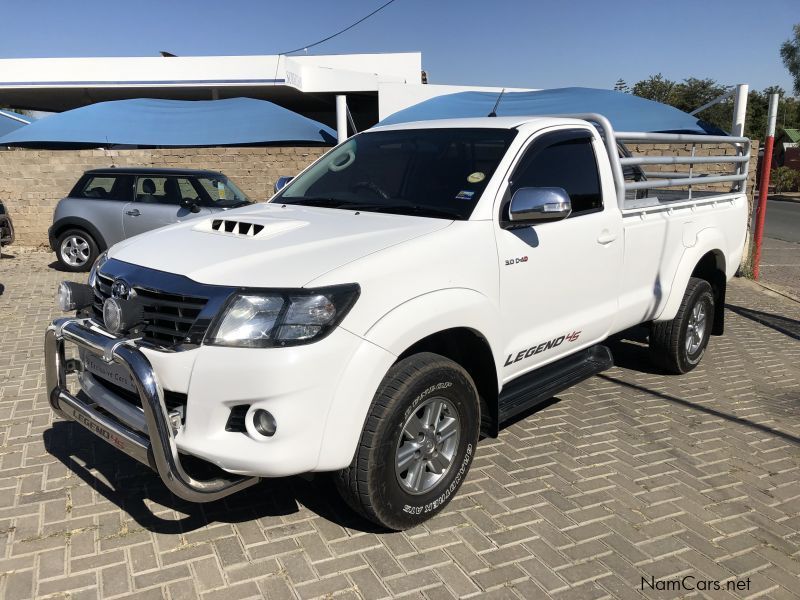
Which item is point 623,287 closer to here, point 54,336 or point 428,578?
point 428,578

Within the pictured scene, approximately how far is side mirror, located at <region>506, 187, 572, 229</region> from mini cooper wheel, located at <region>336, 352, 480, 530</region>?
89cm

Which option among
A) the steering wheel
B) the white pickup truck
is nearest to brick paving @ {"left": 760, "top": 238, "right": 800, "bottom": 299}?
the white pickup truck

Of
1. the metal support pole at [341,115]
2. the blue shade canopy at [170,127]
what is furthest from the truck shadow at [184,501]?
the blue shade canopy at [170,127]

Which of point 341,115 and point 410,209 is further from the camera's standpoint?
point 341,115

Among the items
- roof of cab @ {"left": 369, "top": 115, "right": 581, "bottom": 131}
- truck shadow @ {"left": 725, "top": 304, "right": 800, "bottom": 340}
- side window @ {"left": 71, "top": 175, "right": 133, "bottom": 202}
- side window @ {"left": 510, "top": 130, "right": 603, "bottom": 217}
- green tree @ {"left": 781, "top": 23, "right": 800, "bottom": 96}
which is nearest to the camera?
side window @ {"left": 510, "top": 130, "right": 603, "bottom": 217}

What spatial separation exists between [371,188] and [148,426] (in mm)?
2024

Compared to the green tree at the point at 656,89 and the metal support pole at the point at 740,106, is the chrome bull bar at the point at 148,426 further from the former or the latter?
the green tree at the point at 656,89

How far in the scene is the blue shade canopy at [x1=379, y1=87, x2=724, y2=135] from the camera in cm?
1156

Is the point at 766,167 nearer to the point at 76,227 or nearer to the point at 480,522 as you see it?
the point at 480,522

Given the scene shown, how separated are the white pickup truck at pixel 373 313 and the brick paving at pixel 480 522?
331 millimetres

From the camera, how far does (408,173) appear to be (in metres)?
4.00

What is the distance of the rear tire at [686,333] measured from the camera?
17.9 ft

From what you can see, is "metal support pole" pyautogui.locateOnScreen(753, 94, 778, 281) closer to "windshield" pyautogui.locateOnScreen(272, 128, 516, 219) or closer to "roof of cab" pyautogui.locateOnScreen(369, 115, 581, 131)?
"roof of cab" pyautogui.locateOnScreen(369, 115, 581, 131)

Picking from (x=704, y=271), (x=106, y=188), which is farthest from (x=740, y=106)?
(x=106, y=188)
